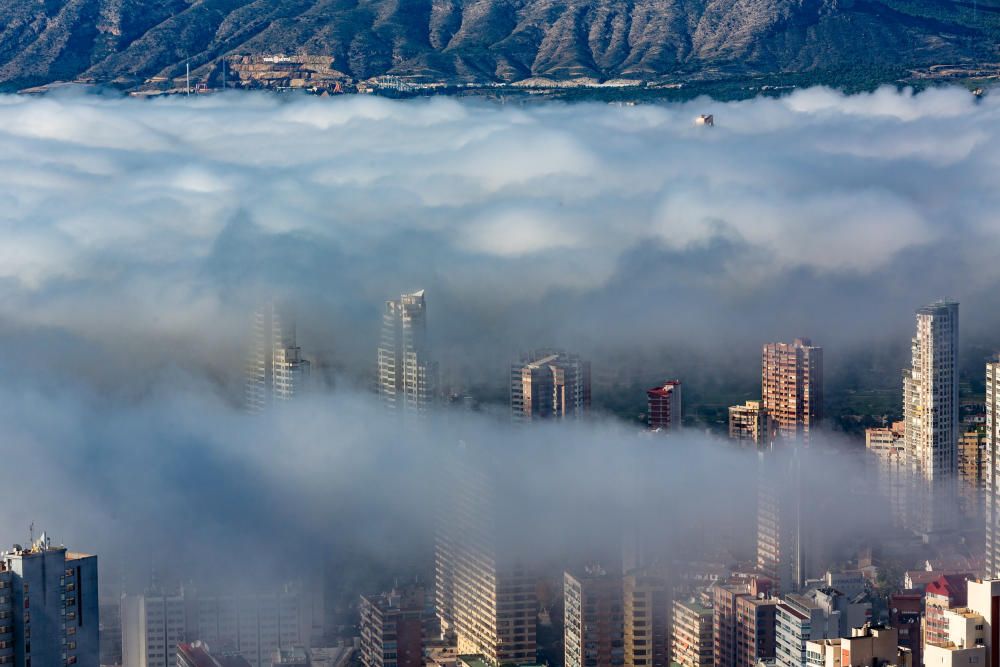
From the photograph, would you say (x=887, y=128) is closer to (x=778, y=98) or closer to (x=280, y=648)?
(x=778, y=98)

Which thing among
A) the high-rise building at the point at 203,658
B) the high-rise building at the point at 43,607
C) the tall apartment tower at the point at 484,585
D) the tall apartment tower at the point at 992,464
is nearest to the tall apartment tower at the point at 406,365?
the tall apartment tower at the point at 484,585

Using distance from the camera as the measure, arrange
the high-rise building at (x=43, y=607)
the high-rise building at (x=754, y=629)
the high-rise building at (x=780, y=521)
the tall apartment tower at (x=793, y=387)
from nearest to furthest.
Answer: the high-rise building at (x=43, y=607), the high-rise building at (x=754, y=629), the high-rise building at (x=780, y=521), the tall apartment tower at (x=793, y=387)

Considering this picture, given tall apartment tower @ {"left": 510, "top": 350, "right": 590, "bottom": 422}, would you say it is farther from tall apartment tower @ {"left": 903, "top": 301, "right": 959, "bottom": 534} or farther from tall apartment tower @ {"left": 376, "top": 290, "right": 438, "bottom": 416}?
tall apartment tower @ {"left": 903, "top": 301, "right": 959, "bottom": 534}

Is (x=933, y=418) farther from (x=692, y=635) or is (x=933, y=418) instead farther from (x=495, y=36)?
(x=495, y=36)

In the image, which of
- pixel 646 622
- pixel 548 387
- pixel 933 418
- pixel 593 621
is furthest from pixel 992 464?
pixel 548 387

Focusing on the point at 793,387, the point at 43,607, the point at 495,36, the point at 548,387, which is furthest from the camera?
the point at 495,36

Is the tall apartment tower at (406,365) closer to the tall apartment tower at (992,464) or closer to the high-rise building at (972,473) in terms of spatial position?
the high-rise building at (972,473)
